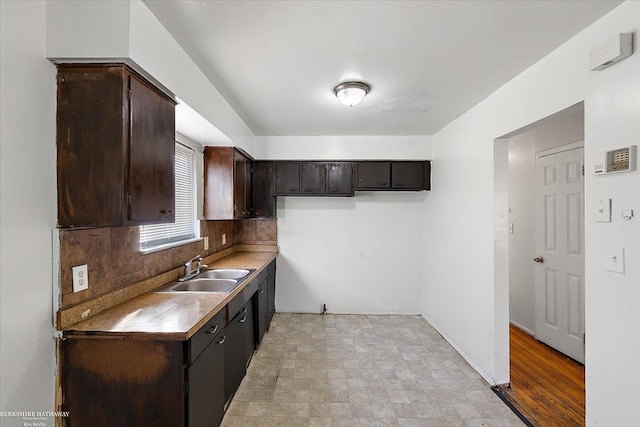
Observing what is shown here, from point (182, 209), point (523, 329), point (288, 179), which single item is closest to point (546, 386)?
point (523, 329)

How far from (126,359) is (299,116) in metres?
2.63

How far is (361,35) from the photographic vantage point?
5.62 ft

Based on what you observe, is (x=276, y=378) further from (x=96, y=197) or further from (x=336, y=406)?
(x=96, y=197)

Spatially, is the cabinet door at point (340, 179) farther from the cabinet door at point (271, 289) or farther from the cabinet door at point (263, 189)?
the cabinet door at point (271, 289)

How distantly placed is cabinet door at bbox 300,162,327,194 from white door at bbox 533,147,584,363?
2651mm

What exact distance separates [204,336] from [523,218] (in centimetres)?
393

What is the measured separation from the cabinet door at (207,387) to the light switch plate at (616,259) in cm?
224

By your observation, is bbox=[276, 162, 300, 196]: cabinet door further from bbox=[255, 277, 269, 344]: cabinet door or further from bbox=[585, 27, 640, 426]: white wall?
bbox=[585, 27, 640, 426]: white wall

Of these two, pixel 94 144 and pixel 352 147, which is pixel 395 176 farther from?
pixel 94 144

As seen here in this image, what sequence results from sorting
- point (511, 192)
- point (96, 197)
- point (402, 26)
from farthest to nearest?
point (511, 192) < point (402, 26) < point (96, 197)

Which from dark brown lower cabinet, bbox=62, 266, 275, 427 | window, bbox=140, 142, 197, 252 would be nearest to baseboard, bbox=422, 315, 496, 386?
dark brown lower cabinet, bbox=62, 266, 275, 427

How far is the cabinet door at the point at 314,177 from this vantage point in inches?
157

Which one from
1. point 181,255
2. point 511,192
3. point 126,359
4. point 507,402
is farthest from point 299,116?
point 507,402

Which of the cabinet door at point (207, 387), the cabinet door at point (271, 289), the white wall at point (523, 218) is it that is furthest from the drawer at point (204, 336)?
the white wall at point (523, 218)
